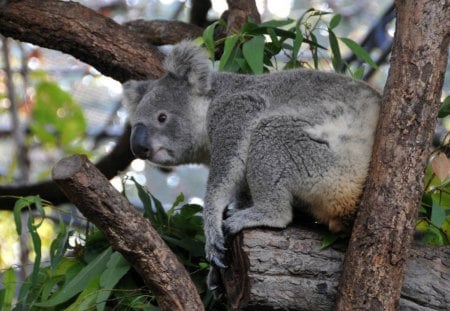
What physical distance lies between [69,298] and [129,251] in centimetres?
71

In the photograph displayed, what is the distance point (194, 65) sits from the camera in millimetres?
3916

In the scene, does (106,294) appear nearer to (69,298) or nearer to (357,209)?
(69,298)

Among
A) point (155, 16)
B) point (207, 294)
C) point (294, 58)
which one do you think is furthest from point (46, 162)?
point (207, 294)

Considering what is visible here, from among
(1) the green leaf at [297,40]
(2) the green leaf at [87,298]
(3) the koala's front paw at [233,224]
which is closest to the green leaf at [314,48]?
(1) the green leaf at [297,40]

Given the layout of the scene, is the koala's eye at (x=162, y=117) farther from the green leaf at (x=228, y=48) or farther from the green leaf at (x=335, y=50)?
the green leaf at (x=335, y=50)

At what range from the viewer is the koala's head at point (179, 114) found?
153 inches

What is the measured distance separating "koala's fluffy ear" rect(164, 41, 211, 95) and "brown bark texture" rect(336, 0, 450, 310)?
1.28 meters

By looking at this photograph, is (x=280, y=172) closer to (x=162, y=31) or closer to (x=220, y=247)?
(x=220, y=247)

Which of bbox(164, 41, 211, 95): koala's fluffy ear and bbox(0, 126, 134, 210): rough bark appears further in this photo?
bbox(0, 126, 134, 210): rough bark

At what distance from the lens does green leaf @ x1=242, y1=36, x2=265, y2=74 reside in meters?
3.88

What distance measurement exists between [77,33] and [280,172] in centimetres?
181

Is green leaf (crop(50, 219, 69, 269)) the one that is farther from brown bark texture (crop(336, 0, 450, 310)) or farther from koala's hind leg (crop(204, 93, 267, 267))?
brown bark texture (crop(336, 0, 450, 310))

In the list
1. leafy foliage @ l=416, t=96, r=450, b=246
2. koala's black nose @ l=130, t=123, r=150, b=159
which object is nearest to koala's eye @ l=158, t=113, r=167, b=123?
koala's black nose @ l=130, t=123, r=150, b=159

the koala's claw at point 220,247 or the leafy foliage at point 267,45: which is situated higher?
the leafy foliage at point 267,45
